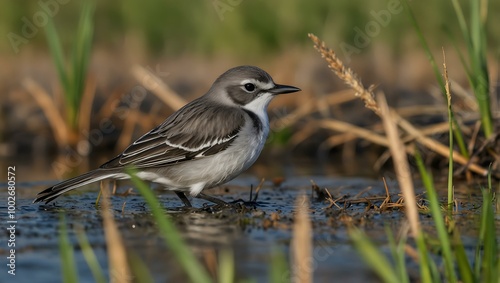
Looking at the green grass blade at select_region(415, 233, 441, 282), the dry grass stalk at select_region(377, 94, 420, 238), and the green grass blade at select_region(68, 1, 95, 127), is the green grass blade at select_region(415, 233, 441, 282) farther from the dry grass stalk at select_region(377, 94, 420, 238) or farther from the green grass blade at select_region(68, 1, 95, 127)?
the green grass blade at select_region(68, 1, 95, 127)

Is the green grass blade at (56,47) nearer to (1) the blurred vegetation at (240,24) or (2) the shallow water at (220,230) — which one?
(2) the shallow water at (220,230)

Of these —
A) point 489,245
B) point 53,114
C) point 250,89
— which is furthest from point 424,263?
point 53,114

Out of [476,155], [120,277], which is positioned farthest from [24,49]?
[120,277]

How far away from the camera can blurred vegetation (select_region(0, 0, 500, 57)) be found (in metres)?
16.8

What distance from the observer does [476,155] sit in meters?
8.65

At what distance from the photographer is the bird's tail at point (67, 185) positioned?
24.5 feet

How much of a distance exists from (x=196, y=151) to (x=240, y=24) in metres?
9.12

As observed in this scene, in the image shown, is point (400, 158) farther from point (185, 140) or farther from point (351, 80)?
point (185, 140)

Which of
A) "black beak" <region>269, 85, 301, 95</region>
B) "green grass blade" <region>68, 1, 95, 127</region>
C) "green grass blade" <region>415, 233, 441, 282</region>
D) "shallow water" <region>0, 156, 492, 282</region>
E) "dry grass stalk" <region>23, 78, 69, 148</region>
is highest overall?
"green grass blade" <region>68, 1, 95, 127</region>

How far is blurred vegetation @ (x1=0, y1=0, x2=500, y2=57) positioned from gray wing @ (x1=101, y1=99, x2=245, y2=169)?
7.45m

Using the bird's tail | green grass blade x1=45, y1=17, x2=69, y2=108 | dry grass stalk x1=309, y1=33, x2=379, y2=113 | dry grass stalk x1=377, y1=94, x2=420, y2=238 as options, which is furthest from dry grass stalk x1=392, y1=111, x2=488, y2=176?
dry grass stalk x1=377, y1=94, x2=420, y2=238

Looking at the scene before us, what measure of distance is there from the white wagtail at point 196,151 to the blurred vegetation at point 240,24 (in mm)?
7417

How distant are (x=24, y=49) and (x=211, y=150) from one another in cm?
979

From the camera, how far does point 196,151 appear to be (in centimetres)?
807
